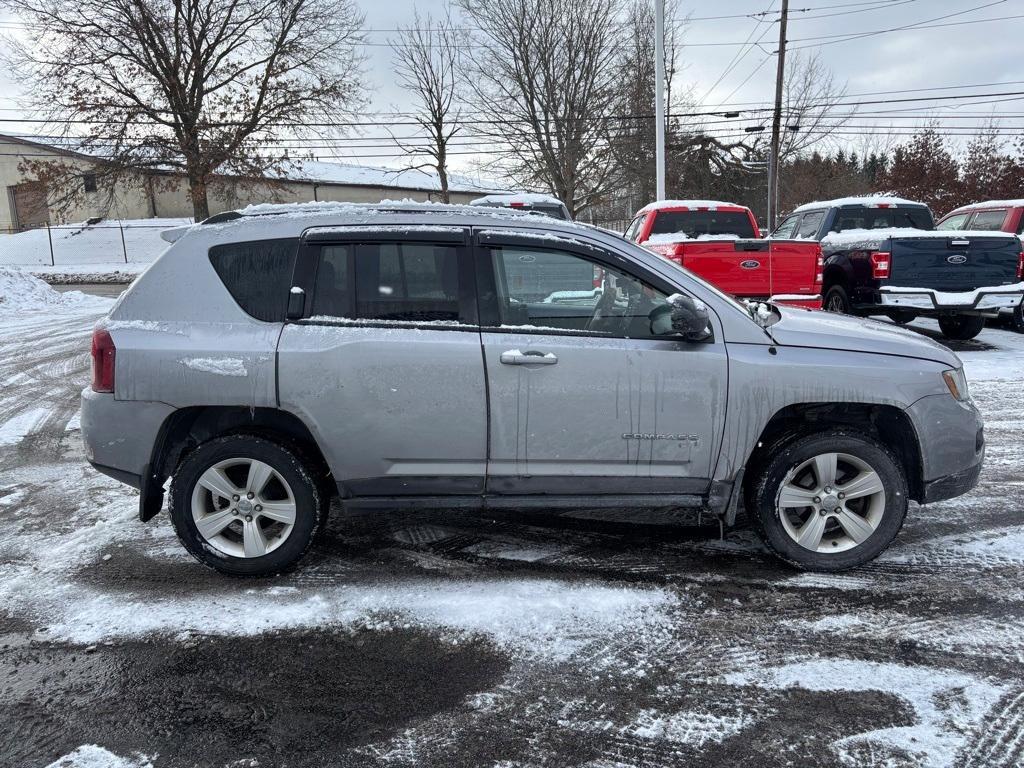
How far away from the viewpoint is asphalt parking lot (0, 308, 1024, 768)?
8.11ft

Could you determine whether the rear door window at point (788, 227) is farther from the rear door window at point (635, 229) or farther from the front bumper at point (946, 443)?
the front bumper at point (946, 443)

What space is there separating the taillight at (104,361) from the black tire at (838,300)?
31.4ft

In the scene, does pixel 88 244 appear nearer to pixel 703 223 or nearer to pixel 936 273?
pixel 703 223

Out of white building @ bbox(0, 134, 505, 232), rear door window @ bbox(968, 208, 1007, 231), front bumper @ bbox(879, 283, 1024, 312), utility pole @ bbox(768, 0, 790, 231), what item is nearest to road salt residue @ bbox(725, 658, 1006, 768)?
front bumper @ bbox(879, 283, 1024, 312)

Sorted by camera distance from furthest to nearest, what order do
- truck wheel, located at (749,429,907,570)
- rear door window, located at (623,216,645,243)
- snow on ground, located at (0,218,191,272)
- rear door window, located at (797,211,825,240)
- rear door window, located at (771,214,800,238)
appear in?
snow on ground, located at (0,218,191,272)
rear door window, located at (771,214,800,238)
rear door window, located at (797,211,825,240)
rear door window, located at (623,216,645,243)
truck wheel, located at (749,429,907,570)

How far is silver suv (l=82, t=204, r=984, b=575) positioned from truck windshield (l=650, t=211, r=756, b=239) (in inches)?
300

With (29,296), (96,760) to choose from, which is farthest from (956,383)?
(29,296)

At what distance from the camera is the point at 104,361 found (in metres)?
3.59

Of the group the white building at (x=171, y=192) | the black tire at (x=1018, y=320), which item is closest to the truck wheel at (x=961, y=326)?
the black tire at (x=1018, y=320)

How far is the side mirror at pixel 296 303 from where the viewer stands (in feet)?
11.8

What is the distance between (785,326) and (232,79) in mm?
30779

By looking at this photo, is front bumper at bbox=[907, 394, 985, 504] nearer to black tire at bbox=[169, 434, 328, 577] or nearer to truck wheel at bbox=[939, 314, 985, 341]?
black tire at bbox=[169, 434, 328, 577]

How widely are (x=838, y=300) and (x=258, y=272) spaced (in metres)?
9.50

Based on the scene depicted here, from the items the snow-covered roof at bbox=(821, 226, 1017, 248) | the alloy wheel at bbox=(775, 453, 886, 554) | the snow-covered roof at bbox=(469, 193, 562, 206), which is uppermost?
the snow-covered roof at bbox=(469, 193, 562, 206)
